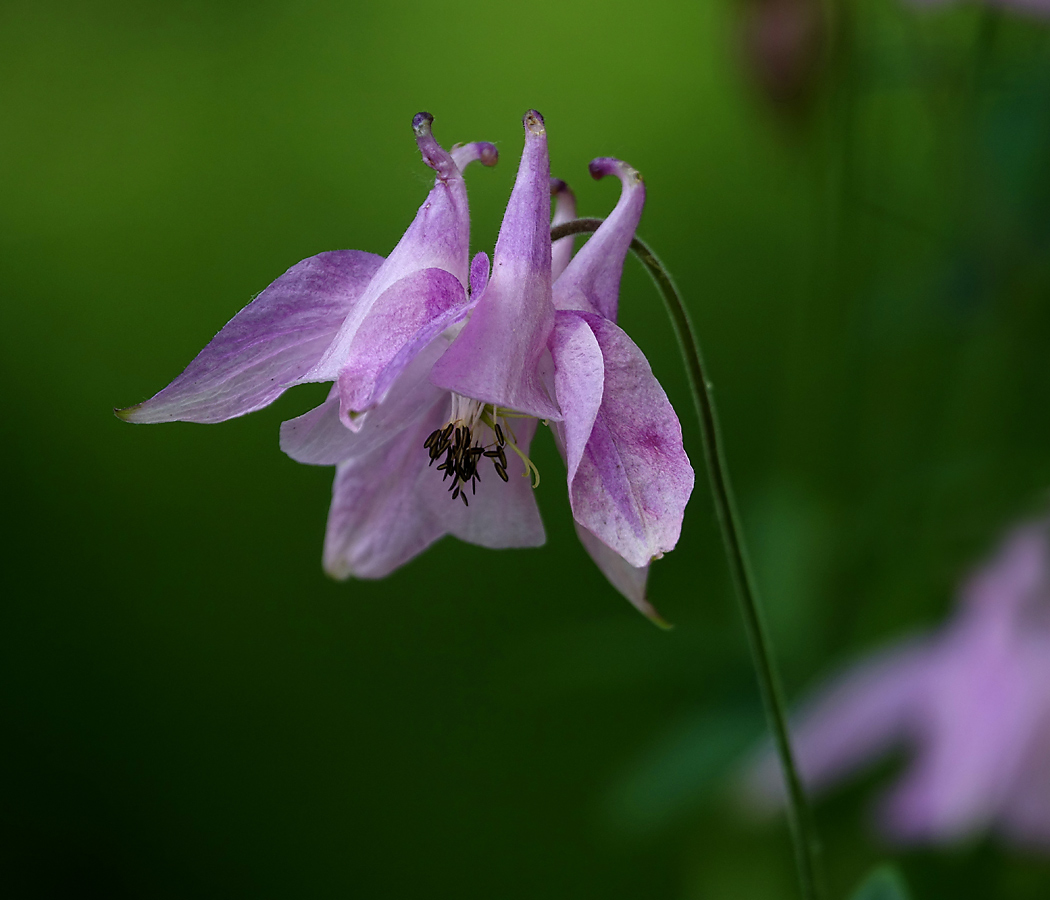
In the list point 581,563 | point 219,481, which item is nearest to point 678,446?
point 581,563

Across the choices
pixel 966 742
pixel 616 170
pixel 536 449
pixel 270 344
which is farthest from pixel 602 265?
pixel 536 449

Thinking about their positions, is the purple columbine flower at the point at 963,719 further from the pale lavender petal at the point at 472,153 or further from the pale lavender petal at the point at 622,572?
→ the pale lavender petal at the point at 472,153

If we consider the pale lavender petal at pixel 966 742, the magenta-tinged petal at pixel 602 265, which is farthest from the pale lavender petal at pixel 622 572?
the pale lavender petal at pixel 966 742

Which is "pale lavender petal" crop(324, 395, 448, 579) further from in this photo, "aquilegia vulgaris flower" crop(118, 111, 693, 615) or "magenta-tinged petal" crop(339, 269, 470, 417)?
"magenta-tinged petal" crop(339, 269, 470, 417)

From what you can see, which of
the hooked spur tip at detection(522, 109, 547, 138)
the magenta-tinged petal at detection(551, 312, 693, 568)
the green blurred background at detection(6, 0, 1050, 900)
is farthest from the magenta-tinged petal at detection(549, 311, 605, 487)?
the green blurred background at detection(6, 0, 1050, 900)

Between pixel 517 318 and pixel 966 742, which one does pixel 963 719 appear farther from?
pixel 517 318
